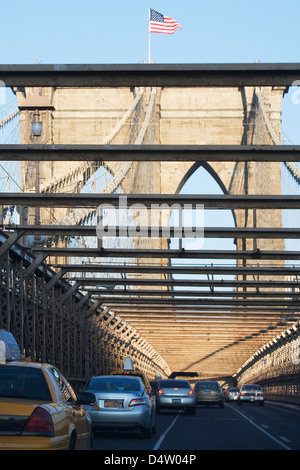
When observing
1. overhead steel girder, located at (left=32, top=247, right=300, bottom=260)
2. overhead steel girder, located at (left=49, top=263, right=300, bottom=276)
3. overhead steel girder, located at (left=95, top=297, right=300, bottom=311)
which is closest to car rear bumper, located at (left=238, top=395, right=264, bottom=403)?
overhead steel girder, located at (left=95, top=297, right=300, bottom=311)

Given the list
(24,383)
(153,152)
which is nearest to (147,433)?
(153,152)

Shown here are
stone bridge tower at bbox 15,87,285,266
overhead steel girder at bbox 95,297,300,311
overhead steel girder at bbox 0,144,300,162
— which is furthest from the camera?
stone bridge tower at bbox 15,87,285,266

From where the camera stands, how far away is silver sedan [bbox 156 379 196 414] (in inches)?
1272

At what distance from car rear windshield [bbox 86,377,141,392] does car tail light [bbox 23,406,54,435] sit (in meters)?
9.49

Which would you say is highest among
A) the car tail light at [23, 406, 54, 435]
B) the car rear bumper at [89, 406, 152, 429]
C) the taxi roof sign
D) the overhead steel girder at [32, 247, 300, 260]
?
the overhead steel girder at [32, 247, 300, 260]

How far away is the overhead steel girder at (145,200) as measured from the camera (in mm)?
26578

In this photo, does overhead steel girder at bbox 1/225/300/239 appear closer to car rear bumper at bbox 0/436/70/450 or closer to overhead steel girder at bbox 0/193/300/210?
overhead steel girder at bbox 0/193/300/210

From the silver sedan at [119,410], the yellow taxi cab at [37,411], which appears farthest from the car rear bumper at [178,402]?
the yellow taxi cab at [37,411]

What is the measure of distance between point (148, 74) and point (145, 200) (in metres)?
9.74

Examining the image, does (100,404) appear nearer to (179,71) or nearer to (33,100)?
(179,71)

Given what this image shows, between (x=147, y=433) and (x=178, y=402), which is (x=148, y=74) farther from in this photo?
(x=178, y=402)

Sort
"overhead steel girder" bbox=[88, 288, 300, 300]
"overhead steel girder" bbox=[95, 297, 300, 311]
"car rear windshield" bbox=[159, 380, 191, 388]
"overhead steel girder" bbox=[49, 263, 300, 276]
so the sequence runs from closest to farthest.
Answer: "car rear windshield" bbox=[159, 380, 191, 388] → "overhead steel girder" bbox=[49, 263, 300, 276] → "overhead steel girder" bbox=[88, 288, 300, 300] → "overhead steel girder" bbox=[95, 297, 300, 311]

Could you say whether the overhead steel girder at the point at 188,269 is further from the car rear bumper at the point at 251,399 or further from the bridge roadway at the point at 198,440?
the bridge roadway at the point at 198,440
